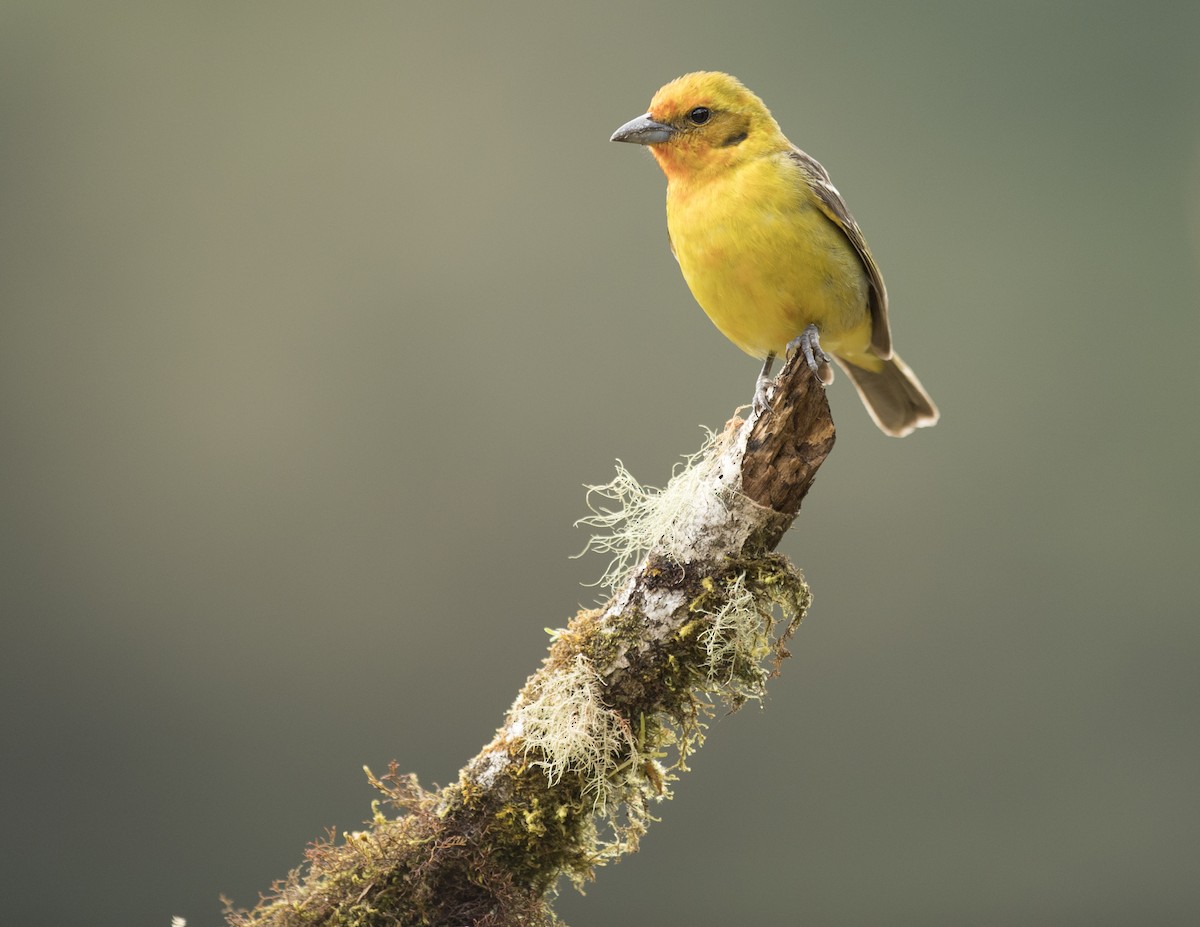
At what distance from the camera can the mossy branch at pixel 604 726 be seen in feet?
6.61

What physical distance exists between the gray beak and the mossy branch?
117 cm

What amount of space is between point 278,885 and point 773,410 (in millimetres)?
1274

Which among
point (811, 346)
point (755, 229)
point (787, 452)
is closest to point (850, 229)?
point (755, 229)

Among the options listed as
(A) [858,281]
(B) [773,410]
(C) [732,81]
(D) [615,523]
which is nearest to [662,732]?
(D) [615,523]

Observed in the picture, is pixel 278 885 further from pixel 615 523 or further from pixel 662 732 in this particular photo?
pixel 615 523

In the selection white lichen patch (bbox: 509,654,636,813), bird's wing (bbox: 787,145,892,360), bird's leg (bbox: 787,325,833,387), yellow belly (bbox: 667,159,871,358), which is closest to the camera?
white lichen patch (bbox: 509,654,636,813)

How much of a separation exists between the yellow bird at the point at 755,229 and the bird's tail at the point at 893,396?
414mm

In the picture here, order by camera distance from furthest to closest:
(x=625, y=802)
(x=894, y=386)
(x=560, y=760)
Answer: (x=894, y=386), (x=625, y=802), (x=560, y=760)

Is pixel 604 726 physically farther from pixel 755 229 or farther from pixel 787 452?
pixel 755 229

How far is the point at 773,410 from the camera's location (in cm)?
223

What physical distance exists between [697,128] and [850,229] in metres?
0.50

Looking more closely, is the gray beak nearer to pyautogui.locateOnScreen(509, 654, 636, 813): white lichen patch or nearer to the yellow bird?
the yellow bird

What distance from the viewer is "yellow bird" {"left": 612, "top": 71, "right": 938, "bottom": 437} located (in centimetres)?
291

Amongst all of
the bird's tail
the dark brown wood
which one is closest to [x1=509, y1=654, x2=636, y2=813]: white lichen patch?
the dark brown wood
